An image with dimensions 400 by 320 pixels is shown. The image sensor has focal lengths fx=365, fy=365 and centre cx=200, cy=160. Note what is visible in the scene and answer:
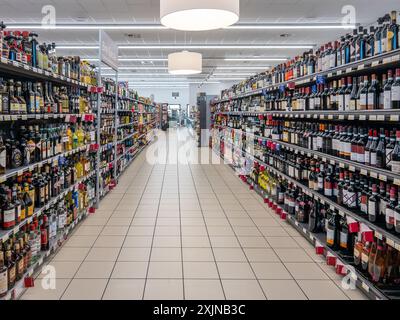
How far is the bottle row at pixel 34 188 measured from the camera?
292 centimetres

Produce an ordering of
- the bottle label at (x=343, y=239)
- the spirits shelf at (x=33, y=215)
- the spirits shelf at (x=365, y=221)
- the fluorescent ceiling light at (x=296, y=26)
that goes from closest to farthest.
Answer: the spirits shelf at (x=365, y=221) < the spirits shelf at (x=33, y=215) < the bottle label at (x=343, y=239) < the fluorescent ceiling light at (x=296, y=26)

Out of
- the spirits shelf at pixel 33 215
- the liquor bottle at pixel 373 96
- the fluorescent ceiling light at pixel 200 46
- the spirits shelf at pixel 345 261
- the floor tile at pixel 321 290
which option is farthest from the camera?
the fluorescent ceiling light at pixel 200 46

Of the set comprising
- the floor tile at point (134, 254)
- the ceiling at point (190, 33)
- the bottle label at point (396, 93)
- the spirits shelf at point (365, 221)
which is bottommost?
the floor tile at point (134, 254)

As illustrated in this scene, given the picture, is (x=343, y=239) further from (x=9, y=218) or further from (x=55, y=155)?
(x=55, y=155)

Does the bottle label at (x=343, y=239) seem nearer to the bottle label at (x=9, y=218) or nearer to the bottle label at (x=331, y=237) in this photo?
the bottle label at (x=331, y=237)

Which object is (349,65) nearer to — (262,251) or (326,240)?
(326,240)

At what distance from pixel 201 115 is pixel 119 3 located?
320 inches

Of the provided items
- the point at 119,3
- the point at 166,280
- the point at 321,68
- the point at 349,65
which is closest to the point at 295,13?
the point at 119,3

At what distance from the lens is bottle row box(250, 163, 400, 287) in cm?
299

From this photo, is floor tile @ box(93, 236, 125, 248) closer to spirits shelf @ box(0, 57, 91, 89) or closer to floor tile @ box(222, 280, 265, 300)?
floor tile @ box(222, 280, 265, 300)

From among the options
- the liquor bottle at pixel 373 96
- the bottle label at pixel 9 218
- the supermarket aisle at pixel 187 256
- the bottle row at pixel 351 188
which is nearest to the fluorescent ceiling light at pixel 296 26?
the supermarket aisle at pixel 187 256

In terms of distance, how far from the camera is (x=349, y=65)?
11.3 ft

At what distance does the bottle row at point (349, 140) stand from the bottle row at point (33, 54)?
10.1 ft

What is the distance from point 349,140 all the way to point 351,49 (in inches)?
34.6
